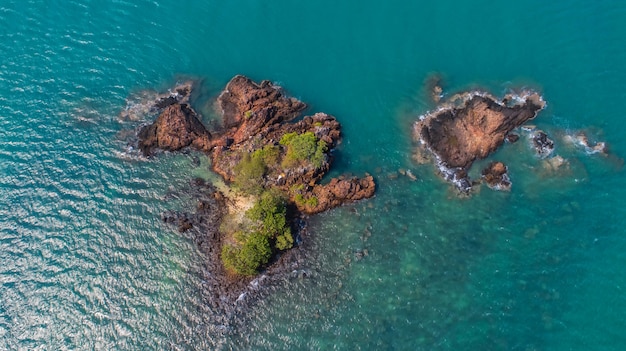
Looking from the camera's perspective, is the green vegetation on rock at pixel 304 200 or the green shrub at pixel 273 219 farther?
the green vegetation on rock at pixel 304 200

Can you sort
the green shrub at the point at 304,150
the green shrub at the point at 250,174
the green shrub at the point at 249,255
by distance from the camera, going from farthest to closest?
the green shrub at the point at 304,150, the green shrub at the point at 250,174, the green shrub at the point at 249,255

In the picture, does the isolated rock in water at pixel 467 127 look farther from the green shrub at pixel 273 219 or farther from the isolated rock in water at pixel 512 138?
the green shrub at pixel 273 219

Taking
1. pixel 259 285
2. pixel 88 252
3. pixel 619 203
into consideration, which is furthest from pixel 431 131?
pixel 88 252

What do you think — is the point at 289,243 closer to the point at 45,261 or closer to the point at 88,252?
the point at 88,252

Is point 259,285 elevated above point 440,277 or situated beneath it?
situated beneath

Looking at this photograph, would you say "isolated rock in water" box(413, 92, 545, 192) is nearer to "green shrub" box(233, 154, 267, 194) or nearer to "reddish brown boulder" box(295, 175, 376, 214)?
→ "reddish brown boulder" box(295, 175, 376, 214)

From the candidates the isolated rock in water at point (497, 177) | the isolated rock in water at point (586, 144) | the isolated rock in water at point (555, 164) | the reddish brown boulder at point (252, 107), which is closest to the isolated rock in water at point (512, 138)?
Answer: the isolated rock in water at point (497, 177)

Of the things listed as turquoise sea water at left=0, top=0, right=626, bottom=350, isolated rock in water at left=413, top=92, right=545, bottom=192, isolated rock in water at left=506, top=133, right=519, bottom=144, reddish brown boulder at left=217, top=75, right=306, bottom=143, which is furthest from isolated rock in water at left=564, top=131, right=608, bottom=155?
reddish brown boulder at left=217, top=75, right=306, bottom=143
